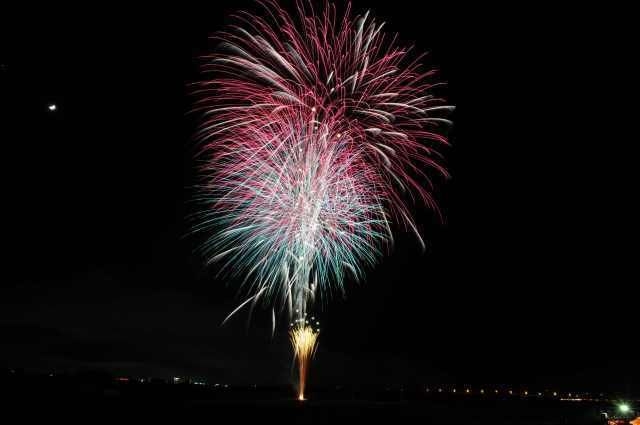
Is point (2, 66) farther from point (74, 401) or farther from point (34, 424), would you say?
point (74, 401)

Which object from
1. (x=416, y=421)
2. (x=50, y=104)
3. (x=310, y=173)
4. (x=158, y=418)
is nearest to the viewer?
(x=50, y=104)

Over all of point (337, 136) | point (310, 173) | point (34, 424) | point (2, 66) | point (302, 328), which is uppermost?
point (337, 136)

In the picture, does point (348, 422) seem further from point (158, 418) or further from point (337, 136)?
point (337, 136)

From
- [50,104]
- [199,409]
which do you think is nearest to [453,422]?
[199,409]

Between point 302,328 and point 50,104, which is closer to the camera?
point 50,104

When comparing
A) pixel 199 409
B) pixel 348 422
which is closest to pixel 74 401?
pixel 199 409

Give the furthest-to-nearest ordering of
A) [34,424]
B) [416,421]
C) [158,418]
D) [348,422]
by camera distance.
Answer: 1. [416,421]
2. [348,422]
3. [158,418]
4. [34,424]

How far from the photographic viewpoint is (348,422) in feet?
99.5

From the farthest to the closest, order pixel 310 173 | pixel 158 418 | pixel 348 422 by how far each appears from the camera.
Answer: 1. pixel 348 422
2. pixel 158 418
3. pixel 310 173

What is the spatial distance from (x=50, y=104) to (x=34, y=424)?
15414 mm

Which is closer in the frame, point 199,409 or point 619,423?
point 619,423

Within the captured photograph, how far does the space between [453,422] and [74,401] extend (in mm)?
23466

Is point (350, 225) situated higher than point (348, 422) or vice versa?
point (350, 225)

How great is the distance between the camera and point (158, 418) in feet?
93.4
